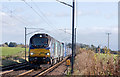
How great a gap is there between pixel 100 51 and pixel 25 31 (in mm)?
23816

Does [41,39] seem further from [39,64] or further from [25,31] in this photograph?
[25,31]

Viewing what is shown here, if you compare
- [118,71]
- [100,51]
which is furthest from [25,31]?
[118,71]

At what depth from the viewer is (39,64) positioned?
2147 centimetres

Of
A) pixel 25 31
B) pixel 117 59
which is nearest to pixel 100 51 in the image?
pixel 117 59

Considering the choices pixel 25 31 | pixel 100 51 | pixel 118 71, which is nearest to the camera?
pixel 118 71

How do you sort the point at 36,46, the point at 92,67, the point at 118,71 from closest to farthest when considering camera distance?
1. the point at 118,71
2. the point at 92,67
3. the point at 36,46

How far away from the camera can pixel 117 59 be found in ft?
38.0

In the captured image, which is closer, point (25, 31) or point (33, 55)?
point (33, 55)

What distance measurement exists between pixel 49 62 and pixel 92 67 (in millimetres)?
10174

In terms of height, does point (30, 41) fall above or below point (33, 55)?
above

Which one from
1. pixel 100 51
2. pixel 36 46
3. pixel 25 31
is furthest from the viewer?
pixel 25 31

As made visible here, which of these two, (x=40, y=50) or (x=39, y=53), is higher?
(x=40, y=50)

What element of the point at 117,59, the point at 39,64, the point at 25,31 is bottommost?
the point at 39,64

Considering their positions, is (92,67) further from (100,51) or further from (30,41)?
Answer: (30,41)
